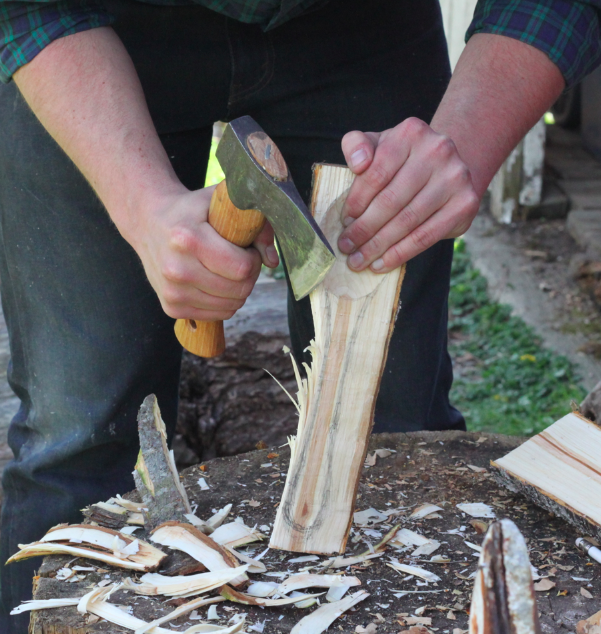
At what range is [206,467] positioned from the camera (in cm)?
163

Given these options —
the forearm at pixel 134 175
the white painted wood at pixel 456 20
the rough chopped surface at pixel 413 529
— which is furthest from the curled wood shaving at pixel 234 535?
the white painted wood at pixel 456 20

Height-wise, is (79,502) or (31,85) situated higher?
(31,85)

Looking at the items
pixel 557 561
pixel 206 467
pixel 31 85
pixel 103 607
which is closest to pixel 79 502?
pixel 206 467

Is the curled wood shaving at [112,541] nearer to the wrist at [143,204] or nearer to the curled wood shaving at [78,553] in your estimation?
the curled wood shaving at [78,553]

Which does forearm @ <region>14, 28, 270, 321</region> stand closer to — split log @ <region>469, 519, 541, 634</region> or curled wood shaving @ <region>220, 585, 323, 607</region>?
curled wood shaving @ <region>220, 585, 323, 607</region>

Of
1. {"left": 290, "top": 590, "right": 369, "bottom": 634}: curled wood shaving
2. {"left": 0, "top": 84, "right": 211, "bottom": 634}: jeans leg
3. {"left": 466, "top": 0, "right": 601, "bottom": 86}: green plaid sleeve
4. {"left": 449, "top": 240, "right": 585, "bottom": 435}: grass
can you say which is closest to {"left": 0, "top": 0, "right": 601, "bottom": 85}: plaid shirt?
{"left": 466, "top": 0, "right": 601, "bottom": 86}: green plaid sleeve

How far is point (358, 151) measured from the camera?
1.15 metres

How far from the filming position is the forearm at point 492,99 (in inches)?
53.4

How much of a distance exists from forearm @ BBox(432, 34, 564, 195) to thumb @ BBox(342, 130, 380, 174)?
0.84 ft

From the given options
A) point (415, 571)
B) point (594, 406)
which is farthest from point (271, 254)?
point (594, 406)

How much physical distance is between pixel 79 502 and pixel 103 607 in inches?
22.4

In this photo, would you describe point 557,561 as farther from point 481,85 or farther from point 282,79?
point 282,79

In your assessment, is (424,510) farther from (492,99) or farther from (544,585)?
(492,99)

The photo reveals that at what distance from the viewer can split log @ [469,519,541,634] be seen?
0.75 metres
